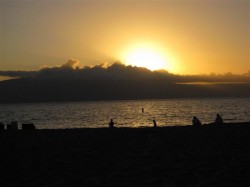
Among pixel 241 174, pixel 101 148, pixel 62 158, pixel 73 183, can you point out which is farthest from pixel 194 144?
pixel 73 183

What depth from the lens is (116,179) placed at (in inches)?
419

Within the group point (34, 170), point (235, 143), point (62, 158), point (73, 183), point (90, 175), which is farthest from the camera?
point (235, 143)

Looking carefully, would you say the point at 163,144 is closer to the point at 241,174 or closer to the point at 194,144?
the point at 194,144

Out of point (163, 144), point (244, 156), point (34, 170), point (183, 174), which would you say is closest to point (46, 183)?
point (34, 170)

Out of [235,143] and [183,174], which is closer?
[183,174]

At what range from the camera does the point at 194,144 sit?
58.4ft

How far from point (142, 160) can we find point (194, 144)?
15.4 feet

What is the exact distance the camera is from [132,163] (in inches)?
521

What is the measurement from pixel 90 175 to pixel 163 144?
7286mm

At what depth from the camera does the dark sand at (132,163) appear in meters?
10.4

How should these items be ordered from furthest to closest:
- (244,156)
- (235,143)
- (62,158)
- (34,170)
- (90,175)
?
(235,143) < (62,158) < (244,156) < (34,170) < (90,175)

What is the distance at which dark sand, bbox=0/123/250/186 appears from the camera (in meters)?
10.4

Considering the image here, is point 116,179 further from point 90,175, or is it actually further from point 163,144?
point 163,144

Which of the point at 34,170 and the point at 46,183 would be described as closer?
the point at 46,183
